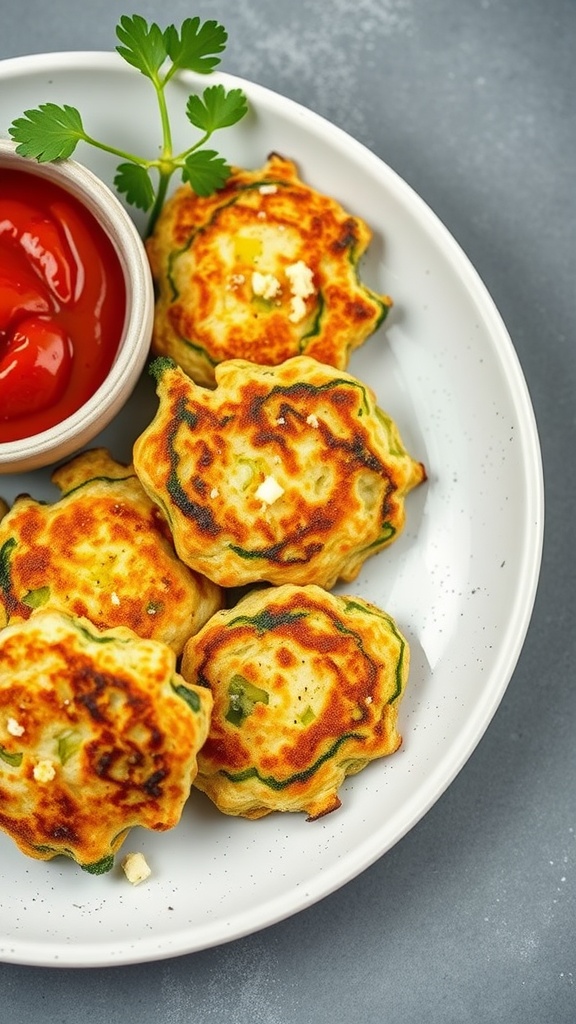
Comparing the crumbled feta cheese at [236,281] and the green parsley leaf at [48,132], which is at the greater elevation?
the green parsley leaf at [48,132]

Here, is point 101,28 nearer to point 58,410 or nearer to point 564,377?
point 58,410

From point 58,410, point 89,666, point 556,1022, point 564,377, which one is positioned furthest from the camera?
point 564,377

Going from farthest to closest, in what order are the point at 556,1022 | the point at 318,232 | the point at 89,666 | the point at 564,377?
the point at 564,377 < the point at 556,1022 < the point at 318,232 < the point at 89,666

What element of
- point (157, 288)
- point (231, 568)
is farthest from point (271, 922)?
point (157, 288)

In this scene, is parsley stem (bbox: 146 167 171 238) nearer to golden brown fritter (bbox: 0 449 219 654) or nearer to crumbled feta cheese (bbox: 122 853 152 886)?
golden brown fritter (bbox: 0 449 219 654)

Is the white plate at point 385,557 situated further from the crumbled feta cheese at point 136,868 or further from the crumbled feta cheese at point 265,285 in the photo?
the crumbled feta cheese at point 265,285

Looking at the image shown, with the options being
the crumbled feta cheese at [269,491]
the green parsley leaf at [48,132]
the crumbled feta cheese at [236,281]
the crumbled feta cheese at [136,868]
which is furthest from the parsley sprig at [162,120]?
the crumbled feta cheese at [136,868]

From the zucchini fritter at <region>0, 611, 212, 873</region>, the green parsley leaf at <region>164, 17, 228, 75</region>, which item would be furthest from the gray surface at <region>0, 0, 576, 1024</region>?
the zucchini fritter at <region>0, 611, 212, 873</region>
